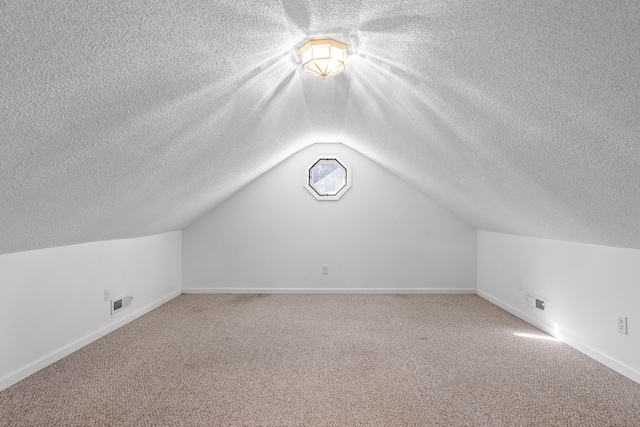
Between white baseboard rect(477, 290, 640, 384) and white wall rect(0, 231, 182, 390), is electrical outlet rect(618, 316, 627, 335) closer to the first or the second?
white baseboard rect(477, 290, 640, 384)

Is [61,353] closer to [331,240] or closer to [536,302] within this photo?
[331,240]

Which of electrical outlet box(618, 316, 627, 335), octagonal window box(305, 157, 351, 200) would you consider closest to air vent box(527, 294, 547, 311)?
electrical outlet box(618, 316, 627, 335)

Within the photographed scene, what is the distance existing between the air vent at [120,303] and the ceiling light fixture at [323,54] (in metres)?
2.78

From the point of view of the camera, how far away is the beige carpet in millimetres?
1798

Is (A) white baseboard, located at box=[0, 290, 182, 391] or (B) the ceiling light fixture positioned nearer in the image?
(B) the ceiling light fixture

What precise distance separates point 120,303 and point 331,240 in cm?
256

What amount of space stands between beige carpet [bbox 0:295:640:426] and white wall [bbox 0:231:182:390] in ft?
0.41

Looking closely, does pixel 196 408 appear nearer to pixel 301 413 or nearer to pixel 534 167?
pixel 301 413

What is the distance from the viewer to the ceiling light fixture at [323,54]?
1.83 meters

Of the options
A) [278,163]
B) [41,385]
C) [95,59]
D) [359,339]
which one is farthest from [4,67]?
[278,163]

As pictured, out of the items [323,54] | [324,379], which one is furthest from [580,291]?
[323,54]

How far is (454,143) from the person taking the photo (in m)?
2.46

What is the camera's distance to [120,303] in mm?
3299

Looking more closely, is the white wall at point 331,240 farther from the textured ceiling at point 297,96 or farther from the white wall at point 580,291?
A: the textured ceiling at point 297,96
